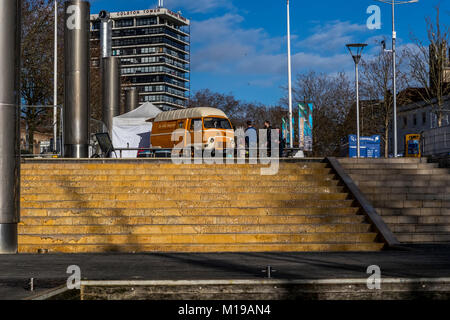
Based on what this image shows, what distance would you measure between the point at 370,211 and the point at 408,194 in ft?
7.37

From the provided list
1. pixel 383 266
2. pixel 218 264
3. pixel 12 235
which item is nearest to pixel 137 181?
pixel 12 235

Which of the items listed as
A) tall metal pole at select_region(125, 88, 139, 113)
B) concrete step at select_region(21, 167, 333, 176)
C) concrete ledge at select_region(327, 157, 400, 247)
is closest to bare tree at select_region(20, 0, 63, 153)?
tall metal pole at select_region(125, 88, 139, 113)

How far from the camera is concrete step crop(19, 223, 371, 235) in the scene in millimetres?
12820

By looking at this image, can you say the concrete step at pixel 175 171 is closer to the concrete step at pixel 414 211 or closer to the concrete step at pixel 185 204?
the concrete step at pixel 185 204

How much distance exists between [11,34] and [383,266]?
7.85 m

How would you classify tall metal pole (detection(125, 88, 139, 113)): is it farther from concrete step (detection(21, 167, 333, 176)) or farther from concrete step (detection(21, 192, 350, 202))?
concrete step (detection(21, 192, 350, 202))

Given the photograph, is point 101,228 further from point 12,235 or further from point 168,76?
point 168,76

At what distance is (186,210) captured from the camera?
1388 centimetres

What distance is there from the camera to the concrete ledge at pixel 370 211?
1212 centimetres

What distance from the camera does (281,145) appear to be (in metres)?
22.7

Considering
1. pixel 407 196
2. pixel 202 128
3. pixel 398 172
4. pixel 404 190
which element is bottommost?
pixel 407 196

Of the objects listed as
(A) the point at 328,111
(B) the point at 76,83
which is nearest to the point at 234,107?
(A) the point at 328,111

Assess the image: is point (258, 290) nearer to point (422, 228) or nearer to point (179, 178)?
point (422, 228)

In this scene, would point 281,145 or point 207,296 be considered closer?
point 207,296
